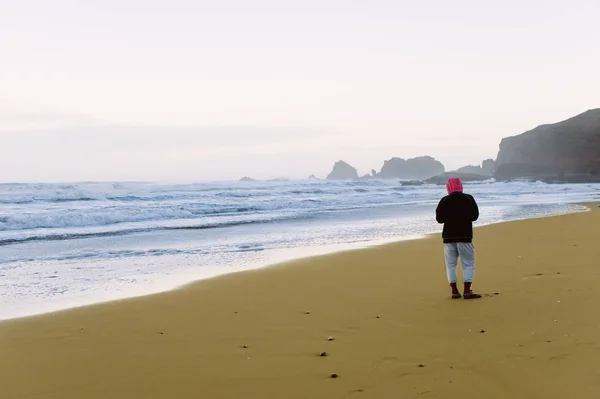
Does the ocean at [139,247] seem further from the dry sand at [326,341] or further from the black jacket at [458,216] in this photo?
the black jacket at [458,216]

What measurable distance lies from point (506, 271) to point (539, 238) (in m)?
4.95

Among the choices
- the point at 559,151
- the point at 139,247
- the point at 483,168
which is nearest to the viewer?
the point at 139,247

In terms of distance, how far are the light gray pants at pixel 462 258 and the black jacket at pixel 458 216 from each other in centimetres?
8

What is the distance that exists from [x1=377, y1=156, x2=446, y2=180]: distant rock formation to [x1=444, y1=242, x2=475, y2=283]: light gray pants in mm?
175465

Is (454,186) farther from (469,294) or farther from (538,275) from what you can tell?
(538,275)

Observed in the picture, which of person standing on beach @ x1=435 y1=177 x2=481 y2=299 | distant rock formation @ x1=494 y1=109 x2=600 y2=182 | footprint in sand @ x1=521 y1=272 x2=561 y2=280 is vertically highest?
distant rock formation @ x1=494 y1=109 x2=600 y2=182

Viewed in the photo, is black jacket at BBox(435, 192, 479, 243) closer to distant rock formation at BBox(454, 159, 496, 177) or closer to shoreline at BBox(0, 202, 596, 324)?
shoreline at BBox(0, 202, 596, 324)

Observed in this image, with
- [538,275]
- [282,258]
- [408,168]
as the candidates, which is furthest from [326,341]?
[408,168]

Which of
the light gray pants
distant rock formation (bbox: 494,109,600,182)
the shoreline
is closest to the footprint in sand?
the light gray pants

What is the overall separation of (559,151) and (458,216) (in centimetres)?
10239

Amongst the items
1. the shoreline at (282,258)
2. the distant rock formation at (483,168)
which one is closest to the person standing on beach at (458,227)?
the shoreline at (282,258)

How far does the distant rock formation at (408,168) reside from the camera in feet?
596

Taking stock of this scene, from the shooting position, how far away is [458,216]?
22.4 ft

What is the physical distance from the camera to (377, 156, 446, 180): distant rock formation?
181750mm
